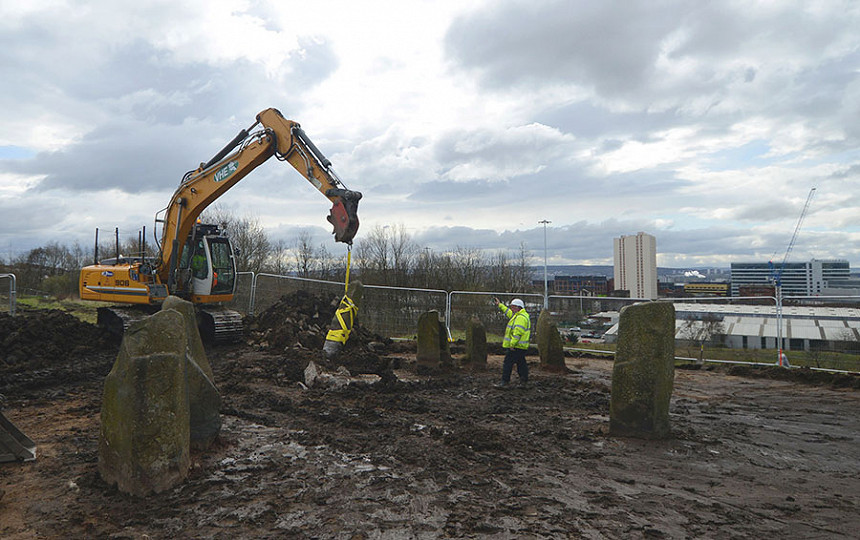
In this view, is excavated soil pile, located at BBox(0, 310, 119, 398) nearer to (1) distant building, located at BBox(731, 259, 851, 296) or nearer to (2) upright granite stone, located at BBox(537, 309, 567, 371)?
(2) upright granite stone, located at BBox(537, 309, 567, 371)

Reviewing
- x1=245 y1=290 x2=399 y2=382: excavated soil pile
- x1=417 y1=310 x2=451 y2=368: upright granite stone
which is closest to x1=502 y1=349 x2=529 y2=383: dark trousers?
x1=417 y1=310 x2=451 y2=368: upright granite stone

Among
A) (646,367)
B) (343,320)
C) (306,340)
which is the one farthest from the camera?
(306,340)

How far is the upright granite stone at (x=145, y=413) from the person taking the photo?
166 inches

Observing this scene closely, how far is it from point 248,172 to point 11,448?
7.85 m

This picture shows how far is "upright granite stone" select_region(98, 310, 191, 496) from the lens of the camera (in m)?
4.23

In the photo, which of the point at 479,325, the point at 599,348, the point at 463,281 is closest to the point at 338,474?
the point at 479,325

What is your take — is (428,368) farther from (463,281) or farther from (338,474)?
(463,281)

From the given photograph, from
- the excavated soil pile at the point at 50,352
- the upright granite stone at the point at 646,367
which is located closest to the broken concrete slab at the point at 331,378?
the excavated soil pile at the point at 50,352

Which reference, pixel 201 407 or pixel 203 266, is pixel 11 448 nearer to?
pixel 201 407

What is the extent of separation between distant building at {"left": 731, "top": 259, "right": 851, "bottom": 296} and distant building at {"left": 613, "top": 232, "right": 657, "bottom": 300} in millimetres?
5425

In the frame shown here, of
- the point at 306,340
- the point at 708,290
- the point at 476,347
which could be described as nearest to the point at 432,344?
the point at 476,347

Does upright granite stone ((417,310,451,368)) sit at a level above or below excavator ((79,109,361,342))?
below

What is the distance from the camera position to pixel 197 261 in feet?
41.4

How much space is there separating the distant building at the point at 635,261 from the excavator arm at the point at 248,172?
30139 millimetres
